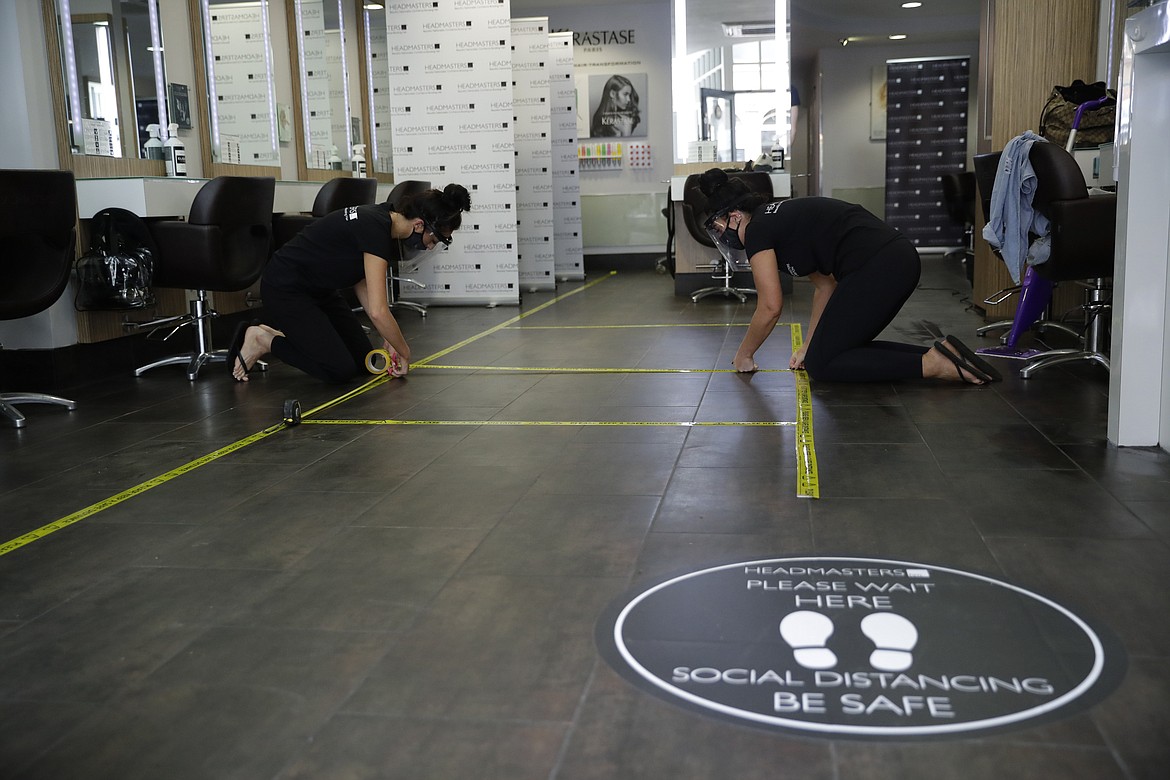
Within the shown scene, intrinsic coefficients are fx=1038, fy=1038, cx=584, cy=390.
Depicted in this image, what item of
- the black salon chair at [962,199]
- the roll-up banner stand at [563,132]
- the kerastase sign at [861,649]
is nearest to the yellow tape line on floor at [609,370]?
the kerastase sign at [861,649]

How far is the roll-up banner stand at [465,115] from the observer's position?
8.88m

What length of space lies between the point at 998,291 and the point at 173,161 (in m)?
5.28

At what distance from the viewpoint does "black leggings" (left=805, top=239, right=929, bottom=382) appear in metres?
4.61

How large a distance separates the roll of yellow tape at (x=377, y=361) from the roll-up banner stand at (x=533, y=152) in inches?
193

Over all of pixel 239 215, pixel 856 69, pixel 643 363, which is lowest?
pixel 643 363

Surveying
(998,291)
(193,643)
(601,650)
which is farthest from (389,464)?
(998,291)

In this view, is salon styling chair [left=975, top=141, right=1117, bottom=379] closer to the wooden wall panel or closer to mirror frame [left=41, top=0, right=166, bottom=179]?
the wooden wall panel

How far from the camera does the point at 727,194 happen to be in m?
4.57

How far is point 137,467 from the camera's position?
369 centimetres

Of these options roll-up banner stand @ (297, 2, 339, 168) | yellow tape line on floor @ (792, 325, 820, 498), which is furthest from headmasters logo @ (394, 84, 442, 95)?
yellow tape line on floor @ (792, 325, 820, 498)

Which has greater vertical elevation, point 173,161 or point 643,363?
point 173,161

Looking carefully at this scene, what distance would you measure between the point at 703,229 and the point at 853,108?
8.31 meters

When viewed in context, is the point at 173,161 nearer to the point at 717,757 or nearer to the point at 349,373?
the point at 349,373

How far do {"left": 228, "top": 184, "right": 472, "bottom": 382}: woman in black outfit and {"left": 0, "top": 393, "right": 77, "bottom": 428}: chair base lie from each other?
0.87 metres
